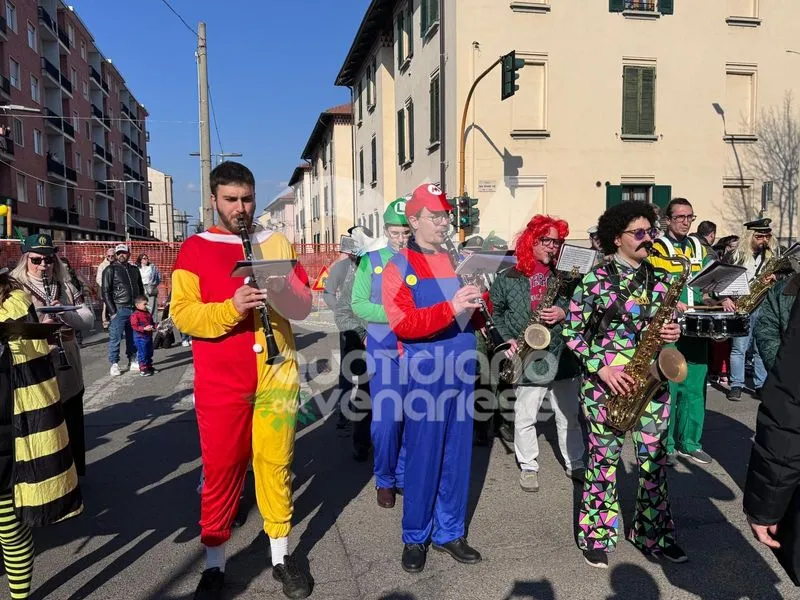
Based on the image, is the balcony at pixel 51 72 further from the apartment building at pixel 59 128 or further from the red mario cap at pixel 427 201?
the red mario cap at pixel 427 201

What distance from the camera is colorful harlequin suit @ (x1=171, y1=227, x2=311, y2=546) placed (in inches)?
108

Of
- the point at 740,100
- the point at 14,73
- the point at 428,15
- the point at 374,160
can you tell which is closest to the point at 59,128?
the point at 14,73

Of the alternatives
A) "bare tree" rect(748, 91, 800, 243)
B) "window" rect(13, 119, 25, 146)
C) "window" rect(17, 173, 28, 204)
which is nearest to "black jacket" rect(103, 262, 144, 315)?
"bare tree" rect(748, 91, 800, 243)

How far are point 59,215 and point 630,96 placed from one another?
1528 inches

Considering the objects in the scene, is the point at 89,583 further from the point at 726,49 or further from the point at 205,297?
the point at 726,49

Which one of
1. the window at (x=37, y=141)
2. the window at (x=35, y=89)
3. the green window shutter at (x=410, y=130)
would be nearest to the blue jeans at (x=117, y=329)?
the green window shutter at (x=410, y=130)

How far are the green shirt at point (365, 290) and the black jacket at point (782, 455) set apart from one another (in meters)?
2.76

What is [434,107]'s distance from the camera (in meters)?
16.7

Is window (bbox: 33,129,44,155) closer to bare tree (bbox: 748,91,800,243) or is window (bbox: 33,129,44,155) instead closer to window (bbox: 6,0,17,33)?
window (bbox: 6,0,17,33)

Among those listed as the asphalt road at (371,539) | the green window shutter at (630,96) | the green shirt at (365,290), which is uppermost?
the green window shutter at (630,96)

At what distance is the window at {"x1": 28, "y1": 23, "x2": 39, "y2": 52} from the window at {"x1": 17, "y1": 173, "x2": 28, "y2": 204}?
→ 28.4ft

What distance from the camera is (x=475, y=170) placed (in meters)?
15.2

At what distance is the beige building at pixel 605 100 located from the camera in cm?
1505

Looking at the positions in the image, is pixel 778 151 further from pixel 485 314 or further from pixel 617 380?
pixel 485 314
